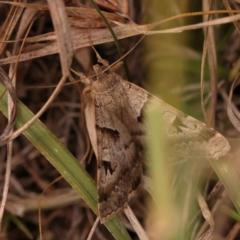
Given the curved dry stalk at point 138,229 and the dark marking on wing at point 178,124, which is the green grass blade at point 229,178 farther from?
the curved dry stalk at point 138,229

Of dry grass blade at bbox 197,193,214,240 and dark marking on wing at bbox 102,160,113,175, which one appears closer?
dry grass blade at bbox 197,193,214,240

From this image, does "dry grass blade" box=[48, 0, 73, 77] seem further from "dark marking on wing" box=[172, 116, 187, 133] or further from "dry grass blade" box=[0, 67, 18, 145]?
"dark marking on wing" box=[172, 116, 187, 133]

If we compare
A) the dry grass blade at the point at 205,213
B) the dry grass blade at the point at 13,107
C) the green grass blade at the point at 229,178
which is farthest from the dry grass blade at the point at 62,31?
the dry grass blade at the point at 205,213

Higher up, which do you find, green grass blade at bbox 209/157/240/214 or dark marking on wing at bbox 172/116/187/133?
dark marking on wing at bbox 172/116/187/133

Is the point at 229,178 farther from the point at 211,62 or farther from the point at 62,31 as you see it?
the point at 62,31

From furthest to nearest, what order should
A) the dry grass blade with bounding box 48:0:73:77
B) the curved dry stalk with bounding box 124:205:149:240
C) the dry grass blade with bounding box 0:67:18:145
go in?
the curved dry stalk with bounding box 124:205:149:240 → the dry grass blade with bounding box 0:67:18:145 → the dry grass blade with bounding box 48:0:73:77

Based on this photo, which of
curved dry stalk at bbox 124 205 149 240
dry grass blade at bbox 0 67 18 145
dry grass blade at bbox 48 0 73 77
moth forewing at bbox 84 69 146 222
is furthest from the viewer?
moth forewing at bbox 84 69 146 222

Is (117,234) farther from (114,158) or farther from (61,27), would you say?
(61,27)

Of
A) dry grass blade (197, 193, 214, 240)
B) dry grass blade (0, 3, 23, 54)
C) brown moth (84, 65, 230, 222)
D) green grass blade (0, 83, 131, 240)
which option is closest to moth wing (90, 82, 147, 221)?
brown moth (84, 65, 230, 222)
